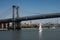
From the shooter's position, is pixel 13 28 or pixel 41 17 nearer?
pixel 41 17

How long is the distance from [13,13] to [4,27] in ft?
21.4

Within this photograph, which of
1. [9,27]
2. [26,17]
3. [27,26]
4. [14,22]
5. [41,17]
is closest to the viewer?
[41,17]

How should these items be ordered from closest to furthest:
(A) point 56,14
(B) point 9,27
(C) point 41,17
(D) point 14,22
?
(A) point 56,14
(C) point 41,17
(D) point 14,22
(B) point 9,27

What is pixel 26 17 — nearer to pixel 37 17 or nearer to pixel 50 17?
pixel 37 17

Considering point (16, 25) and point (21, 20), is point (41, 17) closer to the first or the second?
point (21, 20)

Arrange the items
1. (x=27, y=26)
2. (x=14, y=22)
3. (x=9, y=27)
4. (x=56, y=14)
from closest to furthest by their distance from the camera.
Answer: (x=56, y=14) → (x=14, y=22) → (x=9, y=27) → (x=27, y=26)

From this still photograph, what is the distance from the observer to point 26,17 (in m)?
37.7

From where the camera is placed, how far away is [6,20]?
39.5 meters

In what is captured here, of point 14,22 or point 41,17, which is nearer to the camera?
point 41,17

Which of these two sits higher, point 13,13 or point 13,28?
point 13,13

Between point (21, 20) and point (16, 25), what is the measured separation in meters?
2.62

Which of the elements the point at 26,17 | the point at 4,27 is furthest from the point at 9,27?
the point at 26,17

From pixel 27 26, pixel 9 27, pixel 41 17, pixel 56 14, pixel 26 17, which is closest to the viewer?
pixel 56 14

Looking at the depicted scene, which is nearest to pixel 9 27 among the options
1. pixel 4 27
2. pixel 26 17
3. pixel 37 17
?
pixel 4 27
